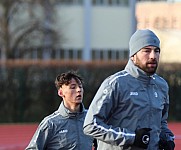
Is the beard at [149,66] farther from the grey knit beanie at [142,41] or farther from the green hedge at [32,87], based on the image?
the green hedge at [32,87]

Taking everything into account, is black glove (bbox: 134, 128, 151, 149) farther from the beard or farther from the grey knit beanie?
the grey knit beanie

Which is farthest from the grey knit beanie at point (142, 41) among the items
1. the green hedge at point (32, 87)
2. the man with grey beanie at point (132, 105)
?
the green hedge at point (32, 87)

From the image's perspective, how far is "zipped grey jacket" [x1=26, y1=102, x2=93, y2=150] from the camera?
6277 mm

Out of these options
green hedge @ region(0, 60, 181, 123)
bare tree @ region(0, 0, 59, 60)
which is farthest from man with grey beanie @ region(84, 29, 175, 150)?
bare tree @ region(0, 0, 59, 60)

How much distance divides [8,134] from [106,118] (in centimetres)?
1653

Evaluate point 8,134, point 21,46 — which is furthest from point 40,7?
point 8,134

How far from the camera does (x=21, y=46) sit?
38.4 metres

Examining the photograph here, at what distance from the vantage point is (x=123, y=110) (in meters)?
4.87

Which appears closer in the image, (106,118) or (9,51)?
(106,118)

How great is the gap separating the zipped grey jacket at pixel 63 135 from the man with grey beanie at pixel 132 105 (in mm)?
1320

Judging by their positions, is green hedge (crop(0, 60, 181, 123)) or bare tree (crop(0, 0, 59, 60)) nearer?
green hedge (crop(0, 60, 181, 123))

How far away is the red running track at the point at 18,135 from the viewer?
17758mm

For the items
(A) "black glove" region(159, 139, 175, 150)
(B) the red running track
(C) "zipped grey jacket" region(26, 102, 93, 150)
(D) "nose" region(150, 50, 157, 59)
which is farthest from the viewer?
(B) the red running track

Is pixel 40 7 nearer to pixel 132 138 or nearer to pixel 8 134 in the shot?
pixel 8 134
